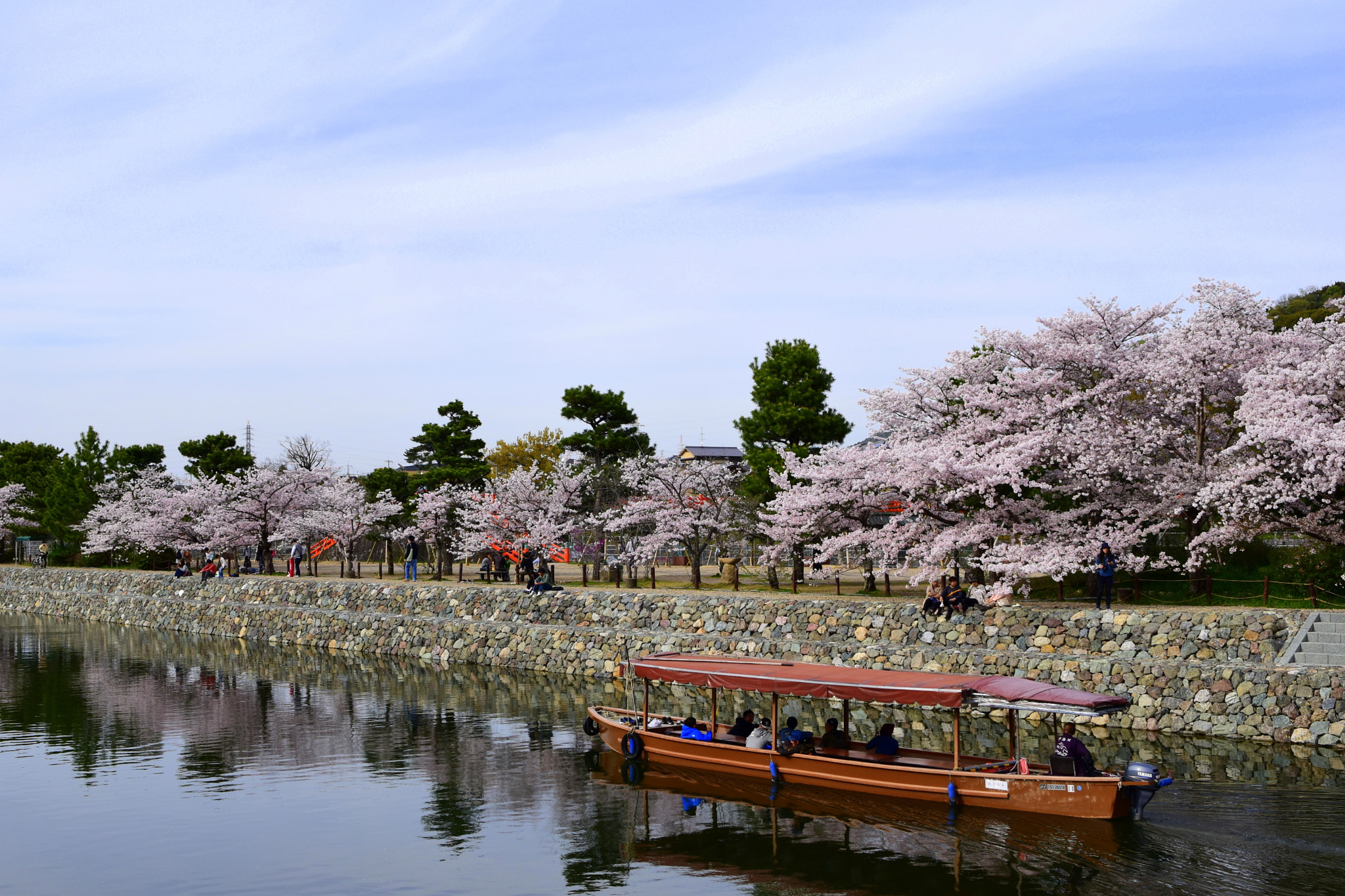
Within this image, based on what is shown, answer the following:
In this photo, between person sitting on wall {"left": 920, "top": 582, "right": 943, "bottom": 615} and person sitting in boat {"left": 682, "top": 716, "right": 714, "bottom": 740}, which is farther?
person sitting on wall {"left": 920, "top": 582, "right": 943, "bottom": 615}

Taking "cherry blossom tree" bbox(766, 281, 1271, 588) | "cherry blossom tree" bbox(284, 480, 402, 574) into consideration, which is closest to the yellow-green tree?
"cherry blossom tree" bbox(284, 480, 402, 574)

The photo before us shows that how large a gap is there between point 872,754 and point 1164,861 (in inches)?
271

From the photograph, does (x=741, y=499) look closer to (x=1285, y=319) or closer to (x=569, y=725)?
(x=569, y=725)

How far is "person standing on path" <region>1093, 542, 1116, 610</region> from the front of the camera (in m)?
32.3

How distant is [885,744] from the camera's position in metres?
23.7

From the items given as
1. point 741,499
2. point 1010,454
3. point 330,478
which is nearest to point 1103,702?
point 1010,454

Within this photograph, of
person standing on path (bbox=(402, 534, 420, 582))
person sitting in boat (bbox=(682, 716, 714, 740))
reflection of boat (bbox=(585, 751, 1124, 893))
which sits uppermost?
person standing on path (bbox=(402, 534, 420, 582))

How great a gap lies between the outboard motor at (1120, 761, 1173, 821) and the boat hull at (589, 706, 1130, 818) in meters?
0.13

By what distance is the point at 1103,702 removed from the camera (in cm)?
2098

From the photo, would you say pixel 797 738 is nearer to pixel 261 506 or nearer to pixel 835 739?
pixel 835 739

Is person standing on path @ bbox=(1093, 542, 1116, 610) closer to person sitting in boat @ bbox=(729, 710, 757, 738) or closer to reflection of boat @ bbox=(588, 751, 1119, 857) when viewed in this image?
person sitting in boat @ bbox=(729, 710, 757, 738)

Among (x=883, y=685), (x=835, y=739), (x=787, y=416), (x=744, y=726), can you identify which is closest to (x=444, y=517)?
(x=787, y=416)

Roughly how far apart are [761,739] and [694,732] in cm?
210

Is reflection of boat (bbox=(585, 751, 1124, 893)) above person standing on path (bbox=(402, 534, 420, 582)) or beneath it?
beneath
